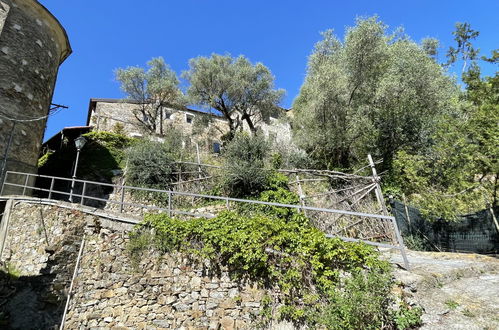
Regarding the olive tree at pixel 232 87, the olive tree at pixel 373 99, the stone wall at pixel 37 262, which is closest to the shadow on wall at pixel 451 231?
the olive tree at pixel 373 99

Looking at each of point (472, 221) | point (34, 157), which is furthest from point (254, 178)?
point (34, 157)

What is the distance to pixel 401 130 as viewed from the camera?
13477 millimetres

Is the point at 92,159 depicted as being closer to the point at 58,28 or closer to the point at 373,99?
the point at 58,28

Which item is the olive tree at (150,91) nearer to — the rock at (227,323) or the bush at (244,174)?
the bush at (244,174)

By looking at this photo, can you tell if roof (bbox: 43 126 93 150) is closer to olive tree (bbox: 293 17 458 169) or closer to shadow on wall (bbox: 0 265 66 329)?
shadow on wall (bbox: 0 265 66 329)

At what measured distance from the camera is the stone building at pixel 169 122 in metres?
21.6

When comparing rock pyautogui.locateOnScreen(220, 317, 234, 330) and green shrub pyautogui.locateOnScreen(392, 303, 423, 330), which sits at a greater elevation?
green shrub pyautogui.locateOnScreen(392, 303, 423, 330)

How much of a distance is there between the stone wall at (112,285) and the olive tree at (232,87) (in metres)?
12.9

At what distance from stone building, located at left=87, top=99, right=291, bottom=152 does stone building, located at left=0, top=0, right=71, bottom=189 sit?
354 inches

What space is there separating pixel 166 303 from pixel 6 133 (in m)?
9.32

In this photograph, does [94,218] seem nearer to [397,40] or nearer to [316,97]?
[316,97]

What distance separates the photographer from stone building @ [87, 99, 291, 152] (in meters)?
21.6

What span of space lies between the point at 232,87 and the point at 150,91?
7.20m

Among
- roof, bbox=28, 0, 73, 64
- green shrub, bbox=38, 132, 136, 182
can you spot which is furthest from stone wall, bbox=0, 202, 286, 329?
roof, bbox=28, 0, 73, 64
